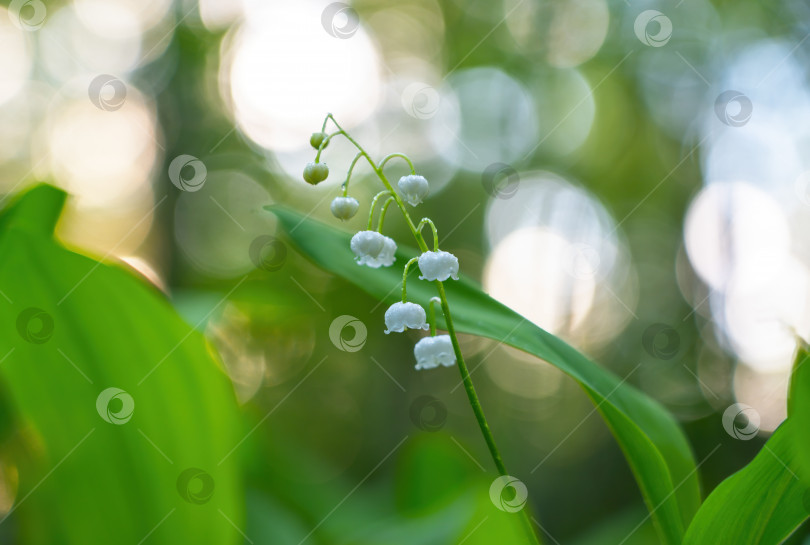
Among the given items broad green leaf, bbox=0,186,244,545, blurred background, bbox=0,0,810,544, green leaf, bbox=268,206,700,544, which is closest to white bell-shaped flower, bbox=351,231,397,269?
green leaf, bbox=268,206,700,544

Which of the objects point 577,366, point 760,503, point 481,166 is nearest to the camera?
point 760,503

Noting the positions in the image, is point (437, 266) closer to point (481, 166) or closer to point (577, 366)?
point (577, 366)

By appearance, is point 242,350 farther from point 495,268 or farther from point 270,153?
point 495,268

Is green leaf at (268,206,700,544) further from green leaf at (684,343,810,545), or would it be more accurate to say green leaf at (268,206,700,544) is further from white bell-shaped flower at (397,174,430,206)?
white bell-shaped flower at (397,174,430,206)

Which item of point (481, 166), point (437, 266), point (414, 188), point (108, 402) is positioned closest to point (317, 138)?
point (414, 188)

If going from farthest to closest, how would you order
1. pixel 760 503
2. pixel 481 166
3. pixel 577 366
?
1. pixel 481 166
2. pixel 577 366
3. pixel 760 503

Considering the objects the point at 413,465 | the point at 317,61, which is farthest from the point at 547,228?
the point at 413,465
